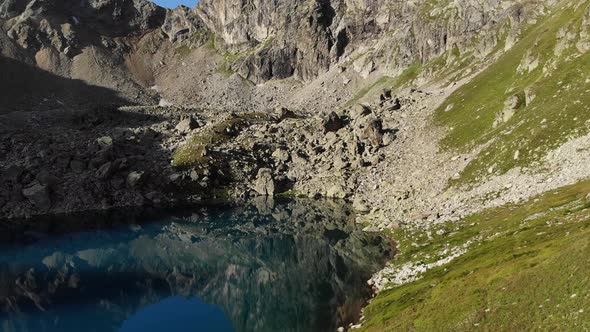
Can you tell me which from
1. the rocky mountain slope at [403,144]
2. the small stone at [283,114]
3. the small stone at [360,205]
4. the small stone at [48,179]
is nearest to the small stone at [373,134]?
the rocky mountain slope at [403,144]

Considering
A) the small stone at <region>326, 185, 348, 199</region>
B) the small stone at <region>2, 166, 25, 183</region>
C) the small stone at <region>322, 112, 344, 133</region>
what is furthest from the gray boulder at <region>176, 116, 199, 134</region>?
the small stone at <region>326, 185, 348, 199</region>

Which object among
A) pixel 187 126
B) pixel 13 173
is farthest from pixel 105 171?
pixel 187 126

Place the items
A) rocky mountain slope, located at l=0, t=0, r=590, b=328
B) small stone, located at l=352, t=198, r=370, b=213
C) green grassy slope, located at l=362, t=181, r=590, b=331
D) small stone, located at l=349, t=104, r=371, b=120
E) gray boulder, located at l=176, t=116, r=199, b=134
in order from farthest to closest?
gray boulder, located at l=176, t=116, r=199, b=134 < small stone, located at l=349, t=104, r=371, b=120 < small stone, located at l=352, t=198, r=370, b=213 < rocky mountain slope, located at l=0, t=0, r=590, b=328 < green grassy slope, located at l=362, t=181, r=590, b=331

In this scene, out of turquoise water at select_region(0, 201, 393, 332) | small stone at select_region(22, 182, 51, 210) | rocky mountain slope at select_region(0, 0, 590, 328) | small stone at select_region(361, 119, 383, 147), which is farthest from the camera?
small stone at select_region(361, 119, 383, 147)

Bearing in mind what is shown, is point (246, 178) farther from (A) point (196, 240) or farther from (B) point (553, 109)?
(B) point (553, 109)

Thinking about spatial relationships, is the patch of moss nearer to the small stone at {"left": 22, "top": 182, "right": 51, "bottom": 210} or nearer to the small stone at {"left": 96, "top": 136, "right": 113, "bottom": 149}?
the small stone at {"left": 96, "top": 136, "right": 113, "bottom": 149}

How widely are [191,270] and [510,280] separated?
48.7m

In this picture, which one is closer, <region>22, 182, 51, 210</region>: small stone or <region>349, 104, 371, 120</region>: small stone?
<region>22, 182, 51, 210</region>: small stone

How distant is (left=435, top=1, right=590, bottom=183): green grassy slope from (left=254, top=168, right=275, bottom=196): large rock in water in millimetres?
44362

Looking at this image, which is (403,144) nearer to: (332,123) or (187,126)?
(332,123)

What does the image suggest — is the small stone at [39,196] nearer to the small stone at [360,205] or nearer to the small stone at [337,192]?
the small stone at [337,192]

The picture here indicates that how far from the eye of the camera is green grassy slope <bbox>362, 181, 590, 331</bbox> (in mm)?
26828

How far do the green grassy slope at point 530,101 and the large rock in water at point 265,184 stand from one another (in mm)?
44362

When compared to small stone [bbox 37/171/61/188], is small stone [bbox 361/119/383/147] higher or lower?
lower
